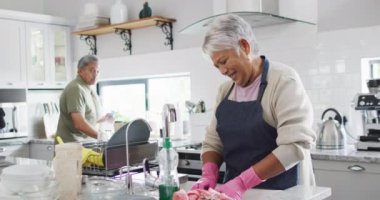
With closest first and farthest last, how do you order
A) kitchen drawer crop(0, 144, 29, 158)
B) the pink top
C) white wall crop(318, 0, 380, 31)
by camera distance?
1. the pink top
2. white wall crop(318, 0, 380, 31)
3. kitchen drawer crop(0, 144, 29, 158)

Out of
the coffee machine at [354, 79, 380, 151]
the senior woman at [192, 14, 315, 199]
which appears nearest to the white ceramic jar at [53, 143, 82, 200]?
the senior woman at [192, 14, 315, 199]

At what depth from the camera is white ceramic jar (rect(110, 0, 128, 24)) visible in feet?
15.1

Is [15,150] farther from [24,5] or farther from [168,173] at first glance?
[168,173]

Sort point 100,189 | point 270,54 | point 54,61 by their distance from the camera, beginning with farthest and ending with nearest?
point 54,61 → point 270,54 → point 100,189

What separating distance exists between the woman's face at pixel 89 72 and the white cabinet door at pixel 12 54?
1733 millimetres

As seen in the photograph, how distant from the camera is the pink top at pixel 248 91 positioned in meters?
1.89

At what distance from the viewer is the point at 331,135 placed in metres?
3.04

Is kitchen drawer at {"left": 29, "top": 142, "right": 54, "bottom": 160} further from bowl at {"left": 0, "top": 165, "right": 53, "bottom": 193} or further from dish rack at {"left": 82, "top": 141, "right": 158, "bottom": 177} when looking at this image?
bowl at {"left": 0, "top": 165, "right": 53, "bottom": 193}

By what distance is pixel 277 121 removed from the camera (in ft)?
5.81

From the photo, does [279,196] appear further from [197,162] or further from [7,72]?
[7,72]

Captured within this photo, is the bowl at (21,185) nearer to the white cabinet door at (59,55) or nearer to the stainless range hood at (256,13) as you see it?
the stainless range hood at (256,13)

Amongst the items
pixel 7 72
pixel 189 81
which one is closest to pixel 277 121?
pixel 189 81

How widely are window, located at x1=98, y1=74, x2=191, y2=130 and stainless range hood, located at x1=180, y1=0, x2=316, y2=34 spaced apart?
3.28ft

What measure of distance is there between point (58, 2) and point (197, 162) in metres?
3.23
